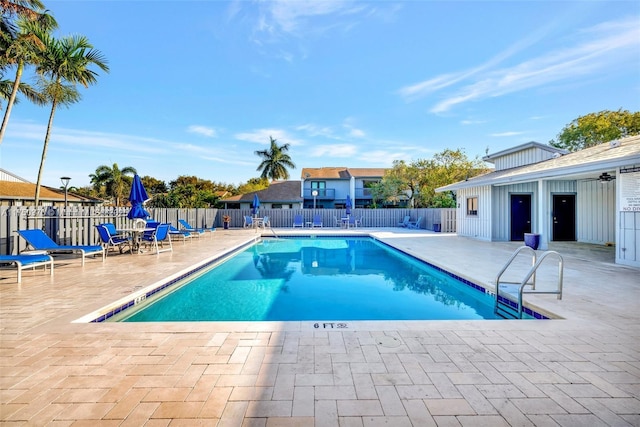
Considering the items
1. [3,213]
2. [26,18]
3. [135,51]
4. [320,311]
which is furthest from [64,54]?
[320,311]

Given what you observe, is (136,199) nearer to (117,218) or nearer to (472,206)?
(117,218)

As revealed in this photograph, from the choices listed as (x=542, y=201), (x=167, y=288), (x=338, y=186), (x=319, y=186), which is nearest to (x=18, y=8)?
(x=167, y=288)

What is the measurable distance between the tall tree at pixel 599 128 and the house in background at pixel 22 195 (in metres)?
38.0

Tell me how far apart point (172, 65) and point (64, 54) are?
4065 millimetres

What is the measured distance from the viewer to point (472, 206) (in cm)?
1374

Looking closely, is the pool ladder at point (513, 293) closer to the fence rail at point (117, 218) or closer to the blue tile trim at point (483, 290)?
the blue tile trim at point (483, 290)

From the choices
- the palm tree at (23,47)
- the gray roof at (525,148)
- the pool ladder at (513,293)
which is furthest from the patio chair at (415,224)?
the palm tree at (23,47)

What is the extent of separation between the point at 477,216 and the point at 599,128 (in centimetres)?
1864

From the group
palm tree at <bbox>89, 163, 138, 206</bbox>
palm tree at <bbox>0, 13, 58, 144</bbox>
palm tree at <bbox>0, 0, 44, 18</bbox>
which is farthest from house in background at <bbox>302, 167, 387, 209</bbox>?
palm tree at <bbox>0, 0, 44, 18</bbox>

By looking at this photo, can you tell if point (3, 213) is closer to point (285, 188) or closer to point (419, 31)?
point (419, 31)

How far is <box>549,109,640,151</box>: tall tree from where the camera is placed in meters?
22.1

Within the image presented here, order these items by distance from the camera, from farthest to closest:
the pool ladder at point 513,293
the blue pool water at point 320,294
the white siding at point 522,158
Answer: the white siding at point 522,158, the blue pool water at point 320,294, the pool ladder at point 513,293

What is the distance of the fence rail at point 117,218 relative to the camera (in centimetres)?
706

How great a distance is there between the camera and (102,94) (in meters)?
16.2
